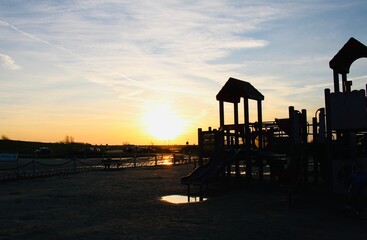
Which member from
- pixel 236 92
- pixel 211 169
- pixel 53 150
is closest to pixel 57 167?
pixel 236 92

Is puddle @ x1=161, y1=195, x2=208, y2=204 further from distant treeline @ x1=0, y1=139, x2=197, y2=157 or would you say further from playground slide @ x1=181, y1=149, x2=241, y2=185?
distant treeline @ x1=0, y1=139, x2=197, y2=157

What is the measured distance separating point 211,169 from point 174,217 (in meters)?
7.06

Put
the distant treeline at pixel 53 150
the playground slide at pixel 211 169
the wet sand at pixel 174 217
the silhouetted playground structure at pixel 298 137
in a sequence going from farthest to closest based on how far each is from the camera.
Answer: the distant treeline at pixel 53 150
the playground slide at pixel 211 169
the silhouetted playground structure at pixel 298 137
the wet sand at pixel 174 217

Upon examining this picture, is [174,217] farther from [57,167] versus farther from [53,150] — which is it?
[53,150]

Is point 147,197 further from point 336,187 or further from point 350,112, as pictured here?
point 350,112

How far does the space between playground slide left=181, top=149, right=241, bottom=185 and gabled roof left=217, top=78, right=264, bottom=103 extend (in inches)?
126

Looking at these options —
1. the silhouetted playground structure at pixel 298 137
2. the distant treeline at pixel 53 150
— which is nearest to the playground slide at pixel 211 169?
the silhouetted playground structure at pixel 298 137

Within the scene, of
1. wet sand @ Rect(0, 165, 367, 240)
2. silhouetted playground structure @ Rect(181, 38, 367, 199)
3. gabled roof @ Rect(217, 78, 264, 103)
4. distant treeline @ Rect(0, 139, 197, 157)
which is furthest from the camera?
distant treeline @ Rect(0, 139, 197, 157)

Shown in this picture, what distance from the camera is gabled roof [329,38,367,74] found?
1703 centimetres

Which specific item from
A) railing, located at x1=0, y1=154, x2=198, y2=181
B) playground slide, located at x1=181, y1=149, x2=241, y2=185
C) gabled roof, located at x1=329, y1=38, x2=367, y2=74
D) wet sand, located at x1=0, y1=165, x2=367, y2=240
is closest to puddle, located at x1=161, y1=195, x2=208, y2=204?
wet sand, located at x1=0, y1=165, x2=367, y2=240

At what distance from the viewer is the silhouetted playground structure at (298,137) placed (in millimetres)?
15688

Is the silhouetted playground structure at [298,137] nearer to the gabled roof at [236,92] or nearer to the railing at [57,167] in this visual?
the gabled roof at [236,92]

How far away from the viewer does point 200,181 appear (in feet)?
57.7

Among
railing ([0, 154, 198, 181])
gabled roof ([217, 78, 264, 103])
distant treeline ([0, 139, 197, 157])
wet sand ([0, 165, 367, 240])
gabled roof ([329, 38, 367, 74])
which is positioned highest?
gabled roof ([329, 38, 367, 74])
